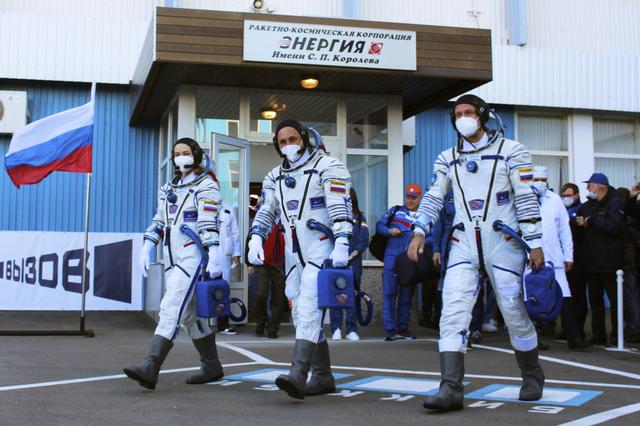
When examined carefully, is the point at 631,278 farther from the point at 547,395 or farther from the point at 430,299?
the point at 547,395

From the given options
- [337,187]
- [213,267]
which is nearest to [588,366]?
[337,187]

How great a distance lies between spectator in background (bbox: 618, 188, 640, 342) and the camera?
945 cm

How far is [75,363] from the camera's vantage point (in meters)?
7.66

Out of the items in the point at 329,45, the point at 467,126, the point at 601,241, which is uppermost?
the point at 329,45

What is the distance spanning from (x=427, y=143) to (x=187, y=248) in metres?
10.3

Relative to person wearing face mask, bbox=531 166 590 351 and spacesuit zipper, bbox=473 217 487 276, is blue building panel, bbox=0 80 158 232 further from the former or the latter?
spacesuit zipper, bbox=473 217 487 276

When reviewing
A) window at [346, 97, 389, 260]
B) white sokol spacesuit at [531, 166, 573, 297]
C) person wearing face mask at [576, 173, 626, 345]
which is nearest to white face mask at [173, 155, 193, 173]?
white sokol spacesuit at [531, 166, 573, 297]

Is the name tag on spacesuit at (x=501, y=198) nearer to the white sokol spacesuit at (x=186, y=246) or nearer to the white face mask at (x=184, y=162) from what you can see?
the white sokol spacesuit at (x=186, y=246)

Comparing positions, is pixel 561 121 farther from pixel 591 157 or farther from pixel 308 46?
pixel 308 46

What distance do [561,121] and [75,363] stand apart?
1230cm

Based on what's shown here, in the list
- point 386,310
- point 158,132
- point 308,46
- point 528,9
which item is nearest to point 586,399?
point 386,310

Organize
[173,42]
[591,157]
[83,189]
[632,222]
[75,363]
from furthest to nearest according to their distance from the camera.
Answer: [591,157] → [83,189] → [173,42] → [632,222] → [75,363]

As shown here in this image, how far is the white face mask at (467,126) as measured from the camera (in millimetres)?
5547

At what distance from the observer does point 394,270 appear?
33.4 feet
